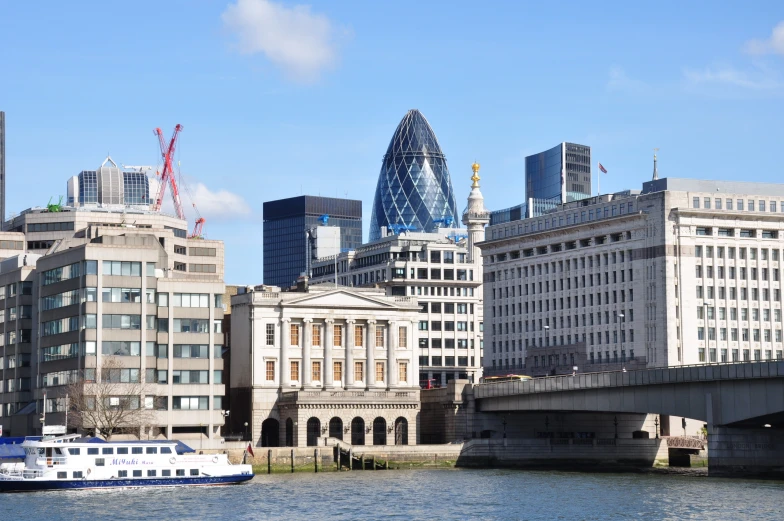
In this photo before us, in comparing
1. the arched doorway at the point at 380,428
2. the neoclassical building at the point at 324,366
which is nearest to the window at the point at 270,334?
the neoclassical building at the point at 324,366

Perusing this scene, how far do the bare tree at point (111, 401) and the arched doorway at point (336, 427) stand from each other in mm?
23641

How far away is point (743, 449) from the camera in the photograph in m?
137

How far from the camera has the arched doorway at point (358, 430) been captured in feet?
587

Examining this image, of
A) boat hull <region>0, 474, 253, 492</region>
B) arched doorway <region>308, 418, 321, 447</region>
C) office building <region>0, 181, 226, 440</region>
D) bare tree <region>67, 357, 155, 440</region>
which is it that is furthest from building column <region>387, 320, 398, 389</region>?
boat hull <region>0, 474, 253, 492</region>

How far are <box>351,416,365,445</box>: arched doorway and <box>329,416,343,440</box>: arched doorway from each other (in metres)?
1.53

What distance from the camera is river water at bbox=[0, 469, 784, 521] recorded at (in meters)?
105

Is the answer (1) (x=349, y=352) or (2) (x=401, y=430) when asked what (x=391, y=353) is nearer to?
(1) (x=349, y=352)

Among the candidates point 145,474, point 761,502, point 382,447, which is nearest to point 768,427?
point 761,502

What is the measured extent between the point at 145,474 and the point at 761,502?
51558 millimetres

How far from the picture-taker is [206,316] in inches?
6590

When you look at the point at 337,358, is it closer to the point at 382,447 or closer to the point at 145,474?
the point at 382,447

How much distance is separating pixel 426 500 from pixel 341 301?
232ft

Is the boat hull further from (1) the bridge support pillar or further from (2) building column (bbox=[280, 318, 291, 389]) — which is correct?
(2) building column (bbox=[280, 318, 291, 389])

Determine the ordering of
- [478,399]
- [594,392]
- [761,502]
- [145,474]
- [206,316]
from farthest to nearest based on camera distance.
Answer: [478,399] → [206,316] → [594,392] → [145,474] → [761,502]
